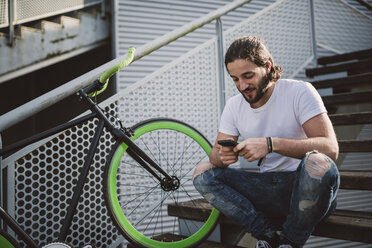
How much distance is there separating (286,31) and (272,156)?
7.55 feet

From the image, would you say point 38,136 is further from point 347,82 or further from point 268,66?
point 347,82

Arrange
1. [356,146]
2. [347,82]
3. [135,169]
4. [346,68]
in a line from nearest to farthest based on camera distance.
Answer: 1. [135,169]
2. [356,146]
3. [347,82]
4. [346,68]

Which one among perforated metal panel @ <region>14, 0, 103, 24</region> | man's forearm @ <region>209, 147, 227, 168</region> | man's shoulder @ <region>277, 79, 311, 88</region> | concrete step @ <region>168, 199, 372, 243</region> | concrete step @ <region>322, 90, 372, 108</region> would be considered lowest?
concrete step @ <region>168, 199, 372, 243</region>

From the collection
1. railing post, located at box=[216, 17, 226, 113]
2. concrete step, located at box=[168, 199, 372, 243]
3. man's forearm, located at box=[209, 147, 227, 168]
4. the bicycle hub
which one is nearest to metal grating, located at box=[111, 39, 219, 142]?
railing post, located at box=[216, 17, 226, 113]

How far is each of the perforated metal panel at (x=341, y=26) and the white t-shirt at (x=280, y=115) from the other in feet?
10.2

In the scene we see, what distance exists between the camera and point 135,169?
2.07 metres

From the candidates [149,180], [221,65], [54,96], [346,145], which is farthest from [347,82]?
[54,96]

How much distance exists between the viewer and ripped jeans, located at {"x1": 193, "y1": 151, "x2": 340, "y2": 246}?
1.43 m

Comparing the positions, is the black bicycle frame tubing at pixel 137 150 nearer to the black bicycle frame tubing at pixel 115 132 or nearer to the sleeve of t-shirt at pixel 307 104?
the black bicycle frame tubing at pixel 115 132

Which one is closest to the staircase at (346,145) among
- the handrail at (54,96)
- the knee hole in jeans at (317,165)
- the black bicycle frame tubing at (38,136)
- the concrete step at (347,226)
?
the concrete step at (347,226)

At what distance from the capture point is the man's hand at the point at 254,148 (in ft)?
4.88

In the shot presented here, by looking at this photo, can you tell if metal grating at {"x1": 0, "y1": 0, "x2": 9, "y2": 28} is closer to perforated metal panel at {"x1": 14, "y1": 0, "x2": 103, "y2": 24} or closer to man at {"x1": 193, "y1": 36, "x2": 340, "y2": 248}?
perforated metal panel at {"x1": 14, "y1": 0, "x2": 103, "y2": 24}

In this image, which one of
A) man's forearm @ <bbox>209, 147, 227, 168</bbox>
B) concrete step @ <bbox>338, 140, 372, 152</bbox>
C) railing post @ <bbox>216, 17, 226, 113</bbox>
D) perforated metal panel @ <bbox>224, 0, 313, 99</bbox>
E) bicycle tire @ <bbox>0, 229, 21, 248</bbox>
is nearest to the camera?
bicycle tire @ <bbox>0, 229, 21, 248</bbox>

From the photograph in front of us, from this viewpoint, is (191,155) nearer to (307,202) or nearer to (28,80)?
(307,202)
